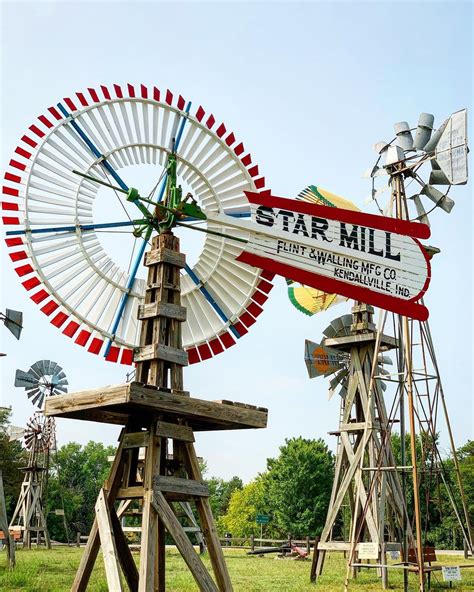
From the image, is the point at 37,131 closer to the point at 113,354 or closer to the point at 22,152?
the point at 22,152

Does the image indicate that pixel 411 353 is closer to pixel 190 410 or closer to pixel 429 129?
pixel 429 129

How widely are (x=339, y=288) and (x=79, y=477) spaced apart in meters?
54.5

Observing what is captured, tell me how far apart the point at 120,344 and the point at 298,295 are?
9310 mm

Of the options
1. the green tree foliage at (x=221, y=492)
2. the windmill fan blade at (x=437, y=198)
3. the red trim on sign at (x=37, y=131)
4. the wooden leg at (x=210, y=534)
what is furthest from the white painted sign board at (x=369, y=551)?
the green tree foliage at (x=221, y=492)

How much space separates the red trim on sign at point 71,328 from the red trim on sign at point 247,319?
1.75 m

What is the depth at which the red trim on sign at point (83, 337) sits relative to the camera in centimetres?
675

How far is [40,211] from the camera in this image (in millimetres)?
6602

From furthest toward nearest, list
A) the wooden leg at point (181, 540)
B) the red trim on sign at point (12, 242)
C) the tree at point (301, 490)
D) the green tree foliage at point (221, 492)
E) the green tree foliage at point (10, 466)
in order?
the green tree foliage at point (221, 492) → the green tree foliage at point (10, 466) → the tree at point (301, 490) → the red trim on sign at point (12, 242) → the wooden leg at point (181, 540)

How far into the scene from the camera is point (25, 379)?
26953 millimetres

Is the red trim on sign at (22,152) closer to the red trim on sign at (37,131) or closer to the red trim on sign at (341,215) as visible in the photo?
the red trim on sign at (37,131)

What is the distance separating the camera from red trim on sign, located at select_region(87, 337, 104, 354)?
6.82 meters

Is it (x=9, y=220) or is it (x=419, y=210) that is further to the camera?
(x=419, y=210)

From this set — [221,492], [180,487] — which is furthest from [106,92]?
[221,492]

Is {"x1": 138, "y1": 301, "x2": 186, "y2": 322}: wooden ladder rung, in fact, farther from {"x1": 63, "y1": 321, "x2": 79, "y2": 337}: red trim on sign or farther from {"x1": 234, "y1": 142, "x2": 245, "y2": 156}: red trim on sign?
{"x1": 234, "y1": 142, "x2": 245, "y2": 156}: red trim on sign
